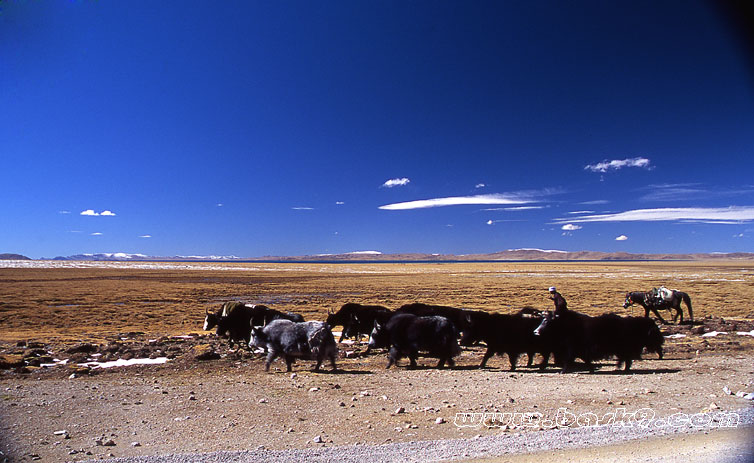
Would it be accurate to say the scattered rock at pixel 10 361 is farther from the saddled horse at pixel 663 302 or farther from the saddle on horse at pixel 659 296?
the saddle on horse at pixel 659 296

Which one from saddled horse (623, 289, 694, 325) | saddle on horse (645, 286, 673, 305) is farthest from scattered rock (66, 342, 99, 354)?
saddle on horse (645, 286, 673, 305)

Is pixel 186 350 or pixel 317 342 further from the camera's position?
pixel 186 350

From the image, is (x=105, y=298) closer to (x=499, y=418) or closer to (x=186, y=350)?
(x=186, y=350)

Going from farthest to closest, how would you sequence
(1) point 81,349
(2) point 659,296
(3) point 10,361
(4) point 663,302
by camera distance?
(2) point 659,296
(4) point 663,302
(1) point 81,349
(3) point 10,361

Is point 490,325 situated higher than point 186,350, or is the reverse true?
point 490,325

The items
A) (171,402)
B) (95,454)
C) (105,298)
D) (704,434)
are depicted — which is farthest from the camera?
(105,298)

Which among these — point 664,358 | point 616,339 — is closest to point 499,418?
point 616,339

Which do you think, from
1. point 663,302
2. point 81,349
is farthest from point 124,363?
point 663,302

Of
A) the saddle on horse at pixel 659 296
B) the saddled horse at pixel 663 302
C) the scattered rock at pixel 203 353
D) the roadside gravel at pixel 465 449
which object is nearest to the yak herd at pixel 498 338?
the scattered rock at pixel 203 353

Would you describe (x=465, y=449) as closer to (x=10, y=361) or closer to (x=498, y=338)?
(x=498, y=338)

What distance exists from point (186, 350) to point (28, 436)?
6539mm

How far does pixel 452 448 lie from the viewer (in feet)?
16.2

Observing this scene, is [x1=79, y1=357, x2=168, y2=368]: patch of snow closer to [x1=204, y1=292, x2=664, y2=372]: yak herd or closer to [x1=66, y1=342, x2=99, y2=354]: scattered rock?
[x1=66, y1=342, x2=99, y2=354]: scattered rock

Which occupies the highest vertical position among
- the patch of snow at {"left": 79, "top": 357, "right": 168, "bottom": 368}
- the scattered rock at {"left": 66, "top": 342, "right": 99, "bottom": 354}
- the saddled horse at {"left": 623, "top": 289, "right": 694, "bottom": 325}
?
the saddled horse at {"left": 623, "top": 289, "right": 694, "bottom": 325}
